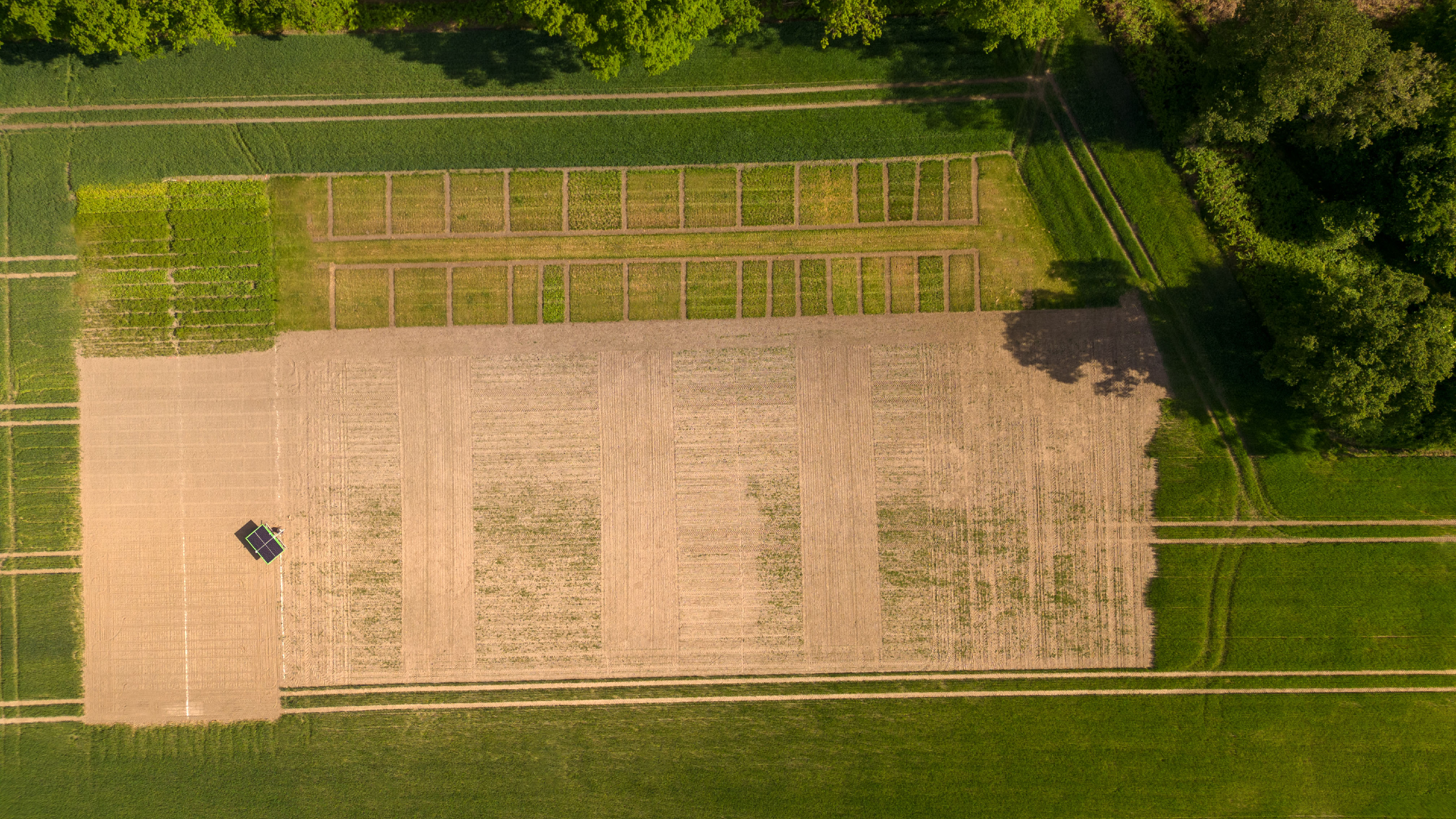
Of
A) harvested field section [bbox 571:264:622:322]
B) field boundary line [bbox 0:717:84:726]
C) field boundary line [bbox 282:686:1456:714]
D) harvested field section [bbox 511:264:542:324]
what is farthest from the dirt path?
field boundary line [bbox 0:717:84:726]

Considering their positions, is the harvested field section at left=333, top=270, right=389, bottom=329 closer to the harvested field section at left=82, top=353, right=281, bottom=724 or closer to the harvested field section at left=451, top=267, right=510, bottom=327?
the harvested field section at left=451, top=267, right=510, bottom=327

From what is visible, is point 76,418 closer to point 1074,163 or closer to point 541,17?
point 541,17

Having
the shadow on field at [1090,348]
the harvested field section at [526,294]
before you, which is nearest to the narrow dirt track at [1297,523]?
the shadow on field at [1090,348]

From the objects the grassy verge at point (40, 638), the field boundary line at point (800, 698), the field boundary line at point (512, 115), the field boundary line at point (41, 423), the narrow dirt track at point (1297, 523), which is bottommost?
the field boundary line at point (800, 698)

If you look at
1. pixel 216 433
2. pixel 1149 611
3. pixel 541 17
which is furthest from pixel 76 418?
pixel 1149 611

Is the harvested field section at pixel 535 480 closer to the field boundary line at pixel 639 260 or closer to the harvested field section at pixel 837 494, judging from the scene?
the field boundary line at pixel 639 260
